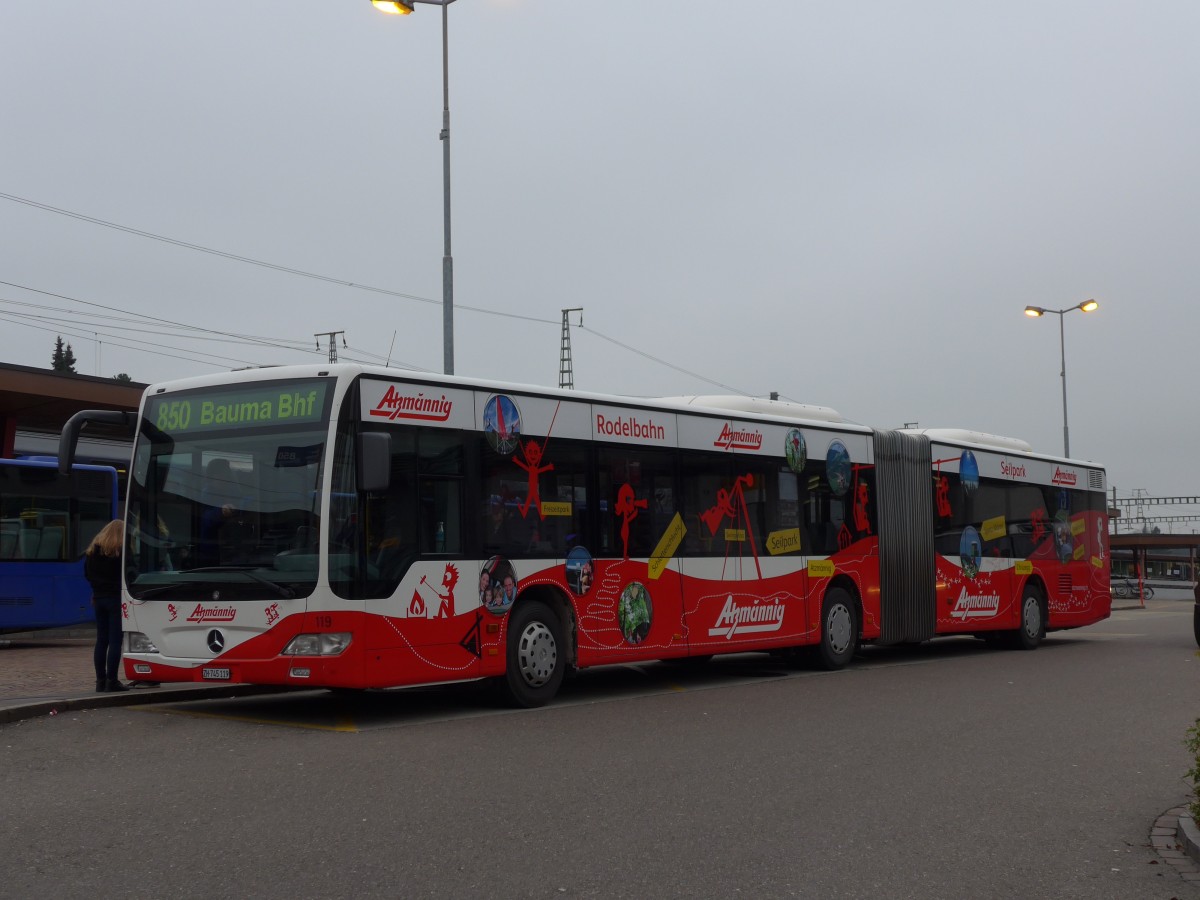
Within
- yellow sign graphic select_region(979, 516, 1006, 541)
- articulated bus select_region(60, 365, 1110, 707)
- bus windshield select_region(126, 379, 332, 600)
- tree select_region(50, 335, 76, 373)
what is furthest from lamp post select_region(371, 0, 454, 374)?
tree select_region(50, 335, 76, 373)

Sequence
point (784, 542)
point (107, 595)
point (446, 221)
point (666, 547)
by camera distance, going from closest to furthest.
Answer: point (107, 595) → point (666, 547) → point (784, 542) → point (446, 221)

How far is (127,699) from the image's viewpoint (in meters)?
12.4

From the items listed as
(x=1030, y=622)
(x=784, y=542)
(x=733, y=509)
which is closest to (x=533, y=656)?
(x=733, y=509)

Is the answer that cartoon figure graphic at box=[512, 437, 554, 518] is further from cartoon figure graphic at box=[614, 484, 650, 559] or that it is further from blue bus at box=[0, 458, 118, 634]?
blue bus at box=[0, 458, 118, 634]

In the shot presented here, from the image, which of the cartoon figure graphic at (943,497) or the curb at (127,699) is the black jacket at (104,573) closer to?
the curb at (127,699)

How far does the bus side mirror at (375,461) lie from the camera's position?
424 inches

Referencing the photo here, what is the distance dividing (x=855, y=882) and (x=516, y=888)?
152 centimetres

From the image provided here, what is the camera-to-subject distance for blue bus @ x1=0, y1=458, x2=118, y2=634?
69.3 ft

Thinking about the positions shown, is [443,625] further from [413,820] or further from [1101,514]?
[1101,514]

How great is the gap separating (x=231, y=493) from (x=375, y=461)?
144cm

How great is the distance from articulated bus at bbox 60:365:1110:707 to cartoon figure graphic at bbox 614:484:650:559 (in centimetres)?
2

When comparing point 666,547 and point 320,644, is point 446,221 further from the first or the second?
point 320,644

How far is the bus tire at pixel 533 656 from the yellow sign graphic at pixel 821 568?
16.5ft

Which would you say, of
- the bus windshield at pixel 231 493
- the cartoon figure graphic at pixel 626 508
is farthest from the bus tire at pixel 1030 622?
the bus windshield at pixel 231 493
